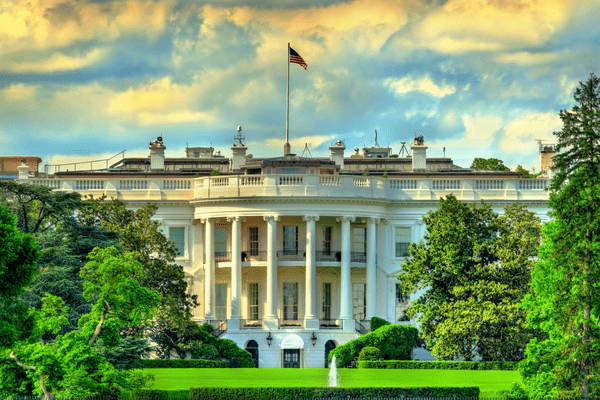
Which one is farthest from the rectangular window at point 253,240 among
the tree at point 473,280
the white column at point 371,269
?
the tree at point 473,280

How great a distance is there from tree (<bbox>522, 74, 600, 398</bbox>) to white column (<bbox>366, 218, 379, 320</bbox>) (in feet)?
94.0

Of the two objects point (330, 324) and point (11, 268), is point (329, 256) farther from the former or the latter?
point (11, 268)

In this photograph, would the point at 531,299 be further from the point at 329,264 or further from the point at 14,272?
the point at 329,264

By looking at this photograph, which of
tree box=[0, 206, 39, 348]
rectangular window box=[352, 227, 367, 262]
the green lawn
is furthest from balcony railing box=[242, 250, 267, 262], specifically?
tree box=[0, 206, 39, 348]

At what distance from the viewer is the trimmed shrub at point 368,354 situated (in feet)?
231

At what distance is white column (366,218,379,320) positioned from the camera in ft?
255

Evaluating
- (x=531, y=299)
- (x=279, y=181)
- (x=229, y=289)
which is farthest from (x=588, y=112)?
(x=229, y=289)

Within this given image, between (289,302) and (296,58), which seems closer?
(289,302)

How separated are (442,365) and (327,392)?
1479 cm

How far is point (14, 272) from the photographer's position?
151ft

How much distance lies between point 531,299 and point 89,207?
78.1 ft

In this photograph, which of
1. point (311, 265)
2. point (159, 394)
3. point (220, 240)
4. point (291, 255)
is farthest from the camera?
point (220, 240)

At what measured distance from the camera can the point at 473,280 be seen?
68.4m

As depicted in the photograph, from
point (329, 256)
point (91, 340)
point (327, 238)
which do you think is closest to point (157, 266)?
point (329, 256)
